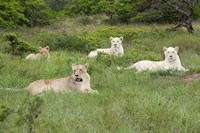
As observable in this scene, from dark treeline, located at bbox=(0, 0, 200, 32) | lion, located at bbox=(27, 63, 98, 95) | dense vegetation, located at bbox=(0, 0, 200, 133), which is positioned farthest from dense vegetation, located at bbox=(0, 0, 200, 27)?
lion, located at bbox=(27, 63, 98, 95)

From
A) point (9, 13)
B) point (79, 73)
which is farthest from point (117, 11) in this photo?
point (79, 73)

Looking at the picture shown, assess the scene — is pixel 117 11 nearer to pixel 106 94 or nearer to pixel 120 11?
pixel 120 11

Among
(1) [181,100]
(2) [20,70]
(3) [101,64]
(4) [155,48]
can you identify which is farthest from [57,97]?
(4) [155,48]

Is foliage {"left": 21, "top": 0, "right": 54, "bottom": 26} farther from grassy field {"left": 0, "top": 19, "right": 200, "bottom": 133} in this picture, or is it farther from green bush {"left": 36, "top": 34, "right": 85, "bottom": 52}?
grassy field {"left": 0, "top": 19, "right": 200, "bottom": 133}

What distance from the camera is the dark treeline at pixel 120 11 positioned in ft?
60.1

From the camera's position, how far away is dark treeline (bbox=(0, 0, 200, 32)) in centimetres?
1831

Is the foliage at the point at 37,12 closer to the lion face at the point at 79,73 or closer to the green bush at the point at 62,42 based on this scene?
the green bush at the point at 62,42

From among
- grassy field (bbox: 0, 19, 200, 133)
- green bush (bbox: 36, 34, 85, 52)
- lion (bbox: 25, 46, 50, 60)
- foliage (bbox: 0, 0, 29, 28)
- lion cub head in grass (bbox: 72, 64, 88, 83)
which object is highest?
foliage (bbox: 0, 0, 29, 28)

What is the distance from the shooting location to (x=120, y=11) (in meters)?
24.3

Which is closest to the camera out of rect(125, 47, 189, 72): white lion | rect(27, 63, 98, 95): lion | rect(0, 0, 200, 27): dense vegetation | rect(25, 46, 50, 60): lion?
rect(27, 63, 98, 95): lion

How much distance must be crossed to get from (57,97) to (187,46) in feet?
24.3

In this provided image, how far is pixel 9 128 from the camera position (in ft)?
16.3

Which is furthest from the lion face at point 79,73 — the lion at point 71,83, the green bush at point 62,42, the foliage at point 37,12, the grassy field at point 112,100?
the foliage at point 37,12

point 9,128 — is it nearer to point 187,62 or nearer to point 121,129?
point 121,129
